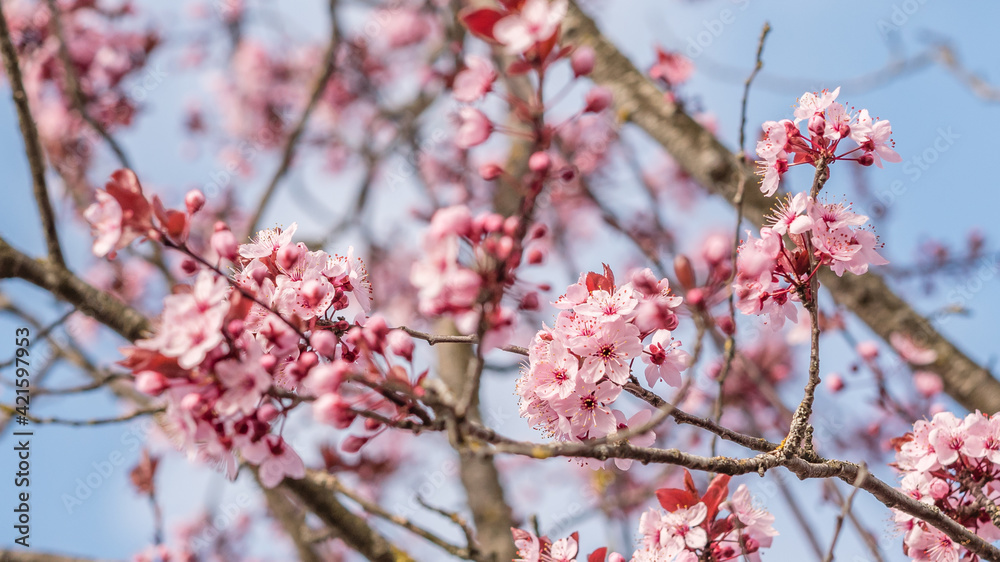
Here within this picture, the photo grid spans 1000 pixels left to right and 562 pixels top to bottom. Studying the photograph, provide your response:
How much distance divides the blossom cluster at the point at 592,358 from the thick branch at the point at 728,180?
3.69ft

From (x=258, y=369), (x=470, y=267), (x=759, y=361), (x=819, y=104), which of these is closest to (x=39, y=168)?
(x=258, y=369)

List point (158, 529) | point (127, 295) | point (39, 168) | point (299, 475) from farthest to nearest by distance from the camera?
point (127, 295) → point (158, 529) → point (39, 168) → point (299, 475)

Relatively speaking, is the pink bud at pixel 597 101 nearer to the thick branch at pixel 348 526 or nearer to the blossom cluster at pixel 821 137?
the blossom cluster at pixel 821 137

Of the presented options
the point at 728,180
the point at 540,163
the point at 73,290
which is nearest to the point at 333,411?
the point at 540,163

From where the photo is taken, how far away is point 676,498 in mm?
A: 1573

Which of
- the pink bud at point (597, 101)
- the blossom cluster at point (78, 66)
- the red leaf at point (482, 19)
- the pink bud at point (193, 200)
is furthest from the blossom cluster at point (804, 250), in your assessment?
the blossom cluster at point (78, 66)

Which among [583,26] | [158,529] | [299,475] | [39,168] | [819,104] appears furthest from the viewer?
[583,26]

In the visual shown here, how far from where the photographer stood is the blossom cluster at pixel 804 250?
1.49m

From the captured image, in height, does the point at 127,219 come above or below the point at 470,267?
above

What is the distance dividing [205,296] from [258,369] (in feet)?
0.62

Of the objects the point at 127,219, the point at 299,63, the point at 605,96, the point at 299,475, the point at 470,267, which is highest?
the point at 299,63

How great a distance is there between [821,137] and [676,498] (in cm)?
92

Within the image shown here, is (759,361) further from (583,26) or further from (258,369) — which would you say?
(258,369)

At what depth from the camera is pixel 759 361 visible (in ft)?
19.1
